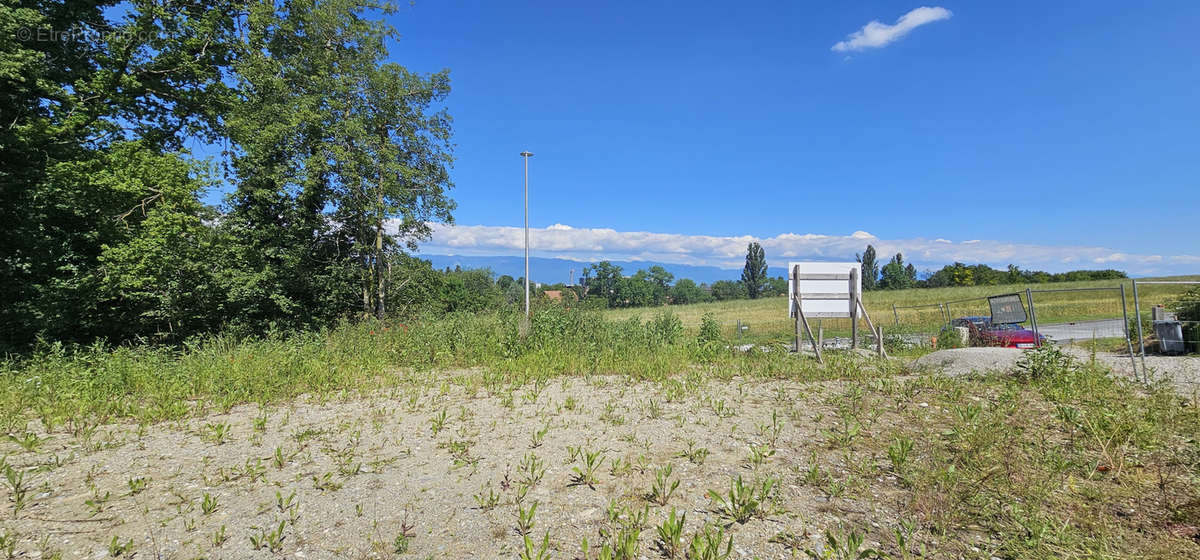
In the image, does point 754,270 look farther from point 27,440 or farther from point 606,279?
point 27,440

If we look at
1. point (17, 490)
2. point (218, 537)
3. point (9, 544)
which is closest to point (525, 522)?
point (218, 537)

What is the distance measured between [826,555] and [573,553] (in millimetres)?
1360

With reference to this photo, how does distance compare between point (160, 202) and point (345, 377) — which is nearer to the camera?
point (345, 377)

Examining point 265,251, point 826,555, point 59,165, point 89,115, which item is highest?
point 89,115

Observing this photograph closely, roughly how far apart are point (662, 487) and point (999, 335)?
13.8m

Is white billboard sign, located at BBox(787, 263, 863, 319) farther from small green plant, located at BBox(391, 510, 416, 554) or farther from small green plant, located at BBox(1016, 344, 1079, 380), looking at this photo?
small green plant, located at BBox(391, 510, 416, 554)

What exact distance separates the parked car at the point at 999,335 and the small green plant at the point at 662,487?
1234 cm

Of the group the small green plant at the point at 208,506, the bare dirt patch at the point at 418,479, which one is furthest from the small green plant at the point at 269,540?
the small green plant at the point at 208,506

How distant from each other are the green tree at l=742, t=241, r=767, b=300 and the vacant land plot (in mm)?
144851

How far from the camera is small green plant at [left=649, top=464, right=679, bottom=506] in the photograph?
315 cm

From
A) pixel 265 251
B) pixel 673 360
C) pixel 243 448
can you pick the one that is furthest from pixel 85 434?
pixel 265 251

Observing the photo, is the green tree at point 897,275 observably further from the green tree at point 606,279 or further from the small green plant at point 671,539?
the small green plant at point 671,539

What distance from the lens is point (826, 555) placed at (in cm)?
247

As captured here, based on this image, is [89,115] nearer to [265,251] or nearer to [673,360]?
[265,251]
